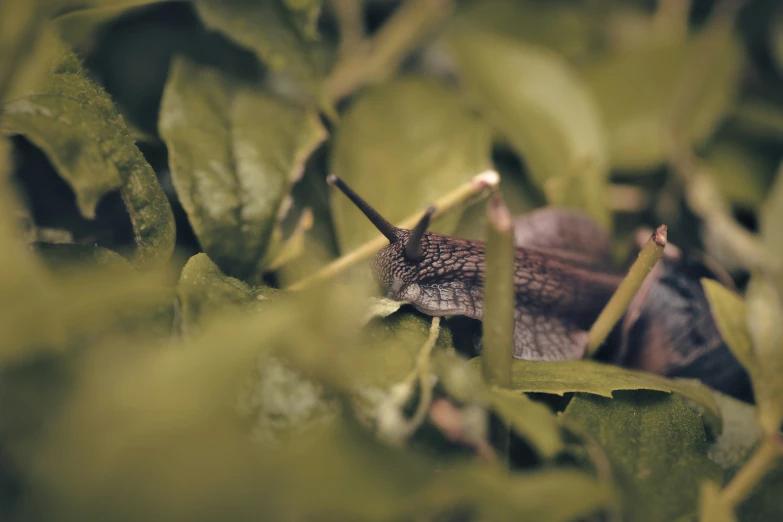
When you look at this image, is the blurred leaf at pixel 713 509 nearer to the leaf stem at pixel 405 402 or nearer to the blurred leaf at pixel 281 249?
the leaf stem at pixel 405 402

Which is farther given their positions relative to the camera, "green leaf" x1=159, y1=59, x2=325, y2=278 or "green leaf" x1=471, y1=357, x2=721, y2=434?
"green leaf" x1=159, y1=59, x2=325, y2=278

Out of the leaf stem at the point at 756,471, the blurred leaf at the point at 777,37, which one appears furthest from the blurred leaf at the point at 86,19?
the blurred leaf at the point at 777,37

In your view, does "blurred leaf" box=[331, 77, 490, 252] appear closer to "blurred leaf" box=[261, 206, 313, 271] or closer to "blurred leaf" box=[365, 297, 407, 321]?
"blurred leaf" box=[261, 206, 313, 271]

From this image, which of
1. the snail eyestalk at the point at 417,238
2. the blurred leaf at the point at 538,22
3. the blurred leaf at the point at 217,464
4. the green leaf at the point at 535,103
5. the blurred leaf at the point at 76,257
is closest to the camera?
the blurred leaf at the point at 217,464

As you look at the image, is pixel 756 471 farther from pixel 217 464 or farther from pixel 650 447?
pixel 217 464

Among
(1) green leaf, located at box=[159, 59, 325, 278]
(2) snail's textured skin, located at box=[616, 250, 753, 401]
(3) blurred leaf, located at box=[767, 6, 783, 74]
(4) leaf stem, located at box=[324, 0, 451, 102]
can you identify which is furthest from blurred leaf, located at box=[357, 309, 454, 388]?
(3) blurred leaf, located at box=[767, 6, 783, 74]

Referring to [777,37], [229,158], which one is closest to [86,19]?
[229,158]

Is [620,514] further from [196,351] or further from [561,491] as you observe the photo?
[196,351]
